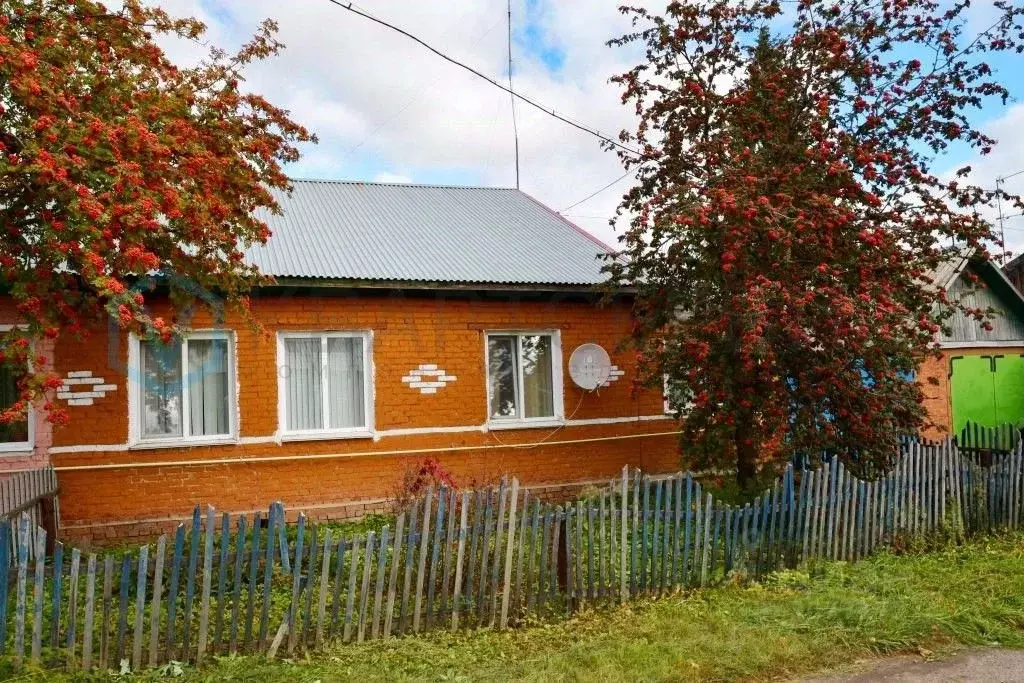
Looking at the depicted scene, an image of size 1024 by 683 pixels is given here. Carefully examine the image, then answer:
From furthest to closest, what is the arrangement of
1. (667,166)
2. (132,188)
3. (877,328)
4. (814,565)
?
(667,166) → (877,328) → (814,565) → (132,188)

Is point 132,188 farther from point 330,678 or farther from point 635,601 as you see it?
point 635,601

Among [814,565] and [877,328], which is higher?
[877,328]

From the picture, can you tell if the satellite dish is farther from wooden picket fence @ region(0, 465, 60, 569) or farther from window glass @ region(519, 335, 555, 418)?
wooden picket fence @ region(0, 465, 60, 569)

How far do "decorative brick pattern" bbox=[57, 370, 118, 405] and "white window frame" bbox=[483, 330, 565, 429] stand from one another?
16.3 feet

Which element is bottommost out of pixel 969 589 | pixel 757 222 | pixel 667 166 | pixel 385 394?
pixel 969 589

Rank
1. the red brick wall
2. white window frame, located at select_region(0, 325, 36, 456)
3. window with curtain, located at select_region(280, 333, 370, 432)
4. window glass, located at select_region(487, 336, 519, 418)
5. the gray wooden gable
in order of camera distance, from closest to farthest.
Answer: white window frame, located at select_region(0, 325, 36, 456) < the red brick wall < window with curtain, located at select_region(280, 333, 370, 432) < window glass, located at select_region(487, 336, 519, 418) < the gray wooden gable

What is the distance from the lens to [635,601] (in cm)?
686

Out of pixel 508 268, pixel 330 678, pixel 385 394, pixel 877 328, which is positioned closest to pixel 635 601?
pixel 330 678

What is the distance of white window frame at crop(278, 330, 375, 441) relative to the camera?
10.6 m

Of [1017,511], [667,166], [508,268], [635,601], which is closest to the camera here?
[635,601]

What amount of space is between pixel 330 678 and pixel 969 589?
→ 18.1 ft

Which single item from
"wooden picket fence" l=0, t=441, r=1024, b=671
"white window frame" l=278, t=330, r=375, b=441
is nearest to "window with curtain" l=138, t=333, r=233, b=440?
"white window frame" l=278, t=330, r=375, b=441

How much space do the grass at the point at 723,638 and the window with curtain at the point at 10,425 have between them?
18.0 feet

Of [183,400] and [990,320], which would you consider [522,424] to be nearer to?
[183,400]
